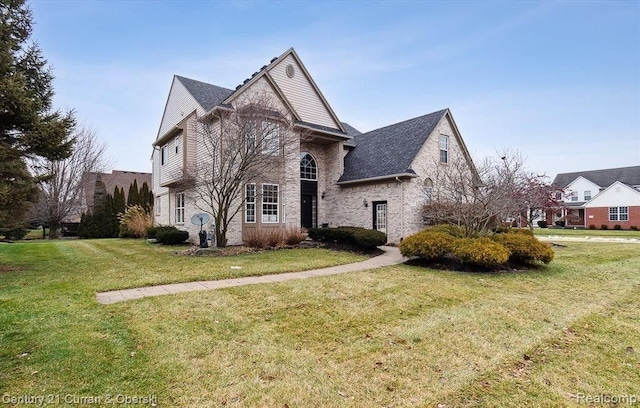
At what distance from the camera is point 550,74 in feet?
53.7

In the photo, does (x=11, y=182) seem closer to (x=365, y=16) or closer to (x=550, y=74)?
(x=365, y=16)

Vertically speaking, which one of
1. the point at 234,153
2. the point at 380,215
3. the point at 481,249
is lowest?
the point at 481,249

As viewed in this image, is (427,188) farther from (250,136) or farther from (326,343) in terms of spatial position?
(326,343)

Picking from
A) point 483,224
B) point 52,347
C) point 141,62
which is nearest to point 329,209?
point 483,224

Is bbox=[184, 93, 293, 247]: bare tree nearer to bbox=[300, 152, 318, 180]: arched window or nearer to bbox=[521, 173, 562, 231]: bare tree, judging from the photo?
bbox=[300, 152, 318, 180]: arched window

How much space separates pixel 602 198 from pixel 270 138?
46.7 m

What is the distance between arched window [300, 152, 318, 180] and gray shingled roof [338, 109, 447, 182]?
1.72 metres

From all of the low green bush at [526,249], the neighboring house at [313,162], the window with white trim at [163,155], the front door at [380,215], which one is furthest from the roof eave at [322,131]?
the low green bush at [526,249]

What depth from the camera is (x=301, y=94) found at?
1830 centimetres

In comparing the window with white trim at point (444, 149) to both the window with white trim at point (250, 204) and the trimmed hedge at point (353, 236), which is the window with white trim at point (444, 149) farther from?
the window with white trim at point (250, 204)

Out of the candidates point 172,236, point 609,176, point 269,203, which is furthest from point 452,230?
point 609,176

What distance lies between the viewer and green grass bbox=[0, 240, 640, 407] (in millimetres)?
3342

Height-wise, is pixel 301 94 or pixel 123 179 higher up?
pixel 301 94

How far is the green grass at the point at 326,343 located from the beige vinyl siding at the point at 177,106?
11.1 m
